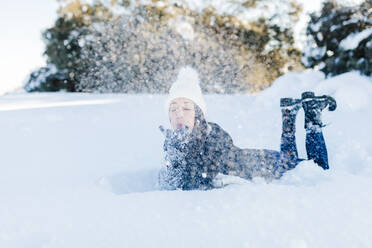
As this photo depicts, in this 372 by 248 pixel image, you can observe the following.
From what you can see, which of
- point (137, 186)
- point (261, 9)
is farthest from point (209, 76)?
point (137, 186)

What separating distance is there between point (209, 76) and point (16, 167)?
20.6ft

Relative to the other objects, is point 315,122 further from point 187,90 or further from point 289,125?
point 187,90

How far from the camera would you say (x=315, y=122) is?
197 cm

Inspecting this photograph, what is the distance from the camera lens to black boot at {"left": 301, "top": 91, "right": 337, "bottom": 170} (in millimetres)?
1925

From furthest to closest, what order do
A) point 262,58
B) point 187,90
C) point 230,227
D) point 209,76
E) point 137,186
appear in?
point 262,58 < point 209,76 < point 187,90 < point 137,186 < point 230,227

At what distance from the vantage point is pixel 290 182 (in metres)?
1.70

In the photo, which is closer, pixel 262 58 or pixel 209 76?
pixel 209 76

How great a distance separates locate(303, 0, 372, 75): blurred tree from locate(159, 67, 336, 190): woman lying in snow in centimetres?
219

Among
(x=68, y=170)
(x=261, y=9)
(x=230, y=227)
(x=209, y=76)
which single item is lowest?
(x=230, y=227)

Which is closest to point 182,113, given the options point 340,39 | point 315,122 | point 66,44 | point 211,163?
point 211,163

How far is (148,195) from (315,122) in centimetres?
119

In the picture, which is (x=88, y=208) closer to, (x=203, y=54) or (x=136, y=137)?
(x=136, y=137)

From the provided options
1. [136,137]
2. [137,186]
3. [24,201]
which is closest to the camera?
[24,201]

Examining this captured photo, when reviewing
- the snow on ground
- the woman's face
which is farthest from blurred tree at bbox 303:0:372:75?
the woman's face
